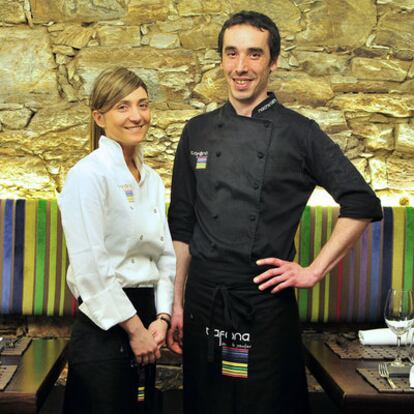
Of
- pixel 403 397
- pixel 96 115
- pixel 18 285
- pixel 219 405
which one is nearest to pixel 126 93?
pixel 96 115

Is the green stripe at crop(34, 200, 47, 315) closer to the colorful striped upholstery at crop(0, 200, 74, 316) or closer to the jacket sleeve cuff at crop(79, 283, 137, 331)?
the colorful striped upholstery at crop(0, 200, 74, 316)

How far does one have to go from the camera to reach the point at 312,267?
2809mm

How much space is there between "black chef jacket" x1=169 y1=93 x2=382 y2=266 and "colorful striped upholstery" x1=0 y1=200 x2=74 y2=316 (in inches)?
48.9

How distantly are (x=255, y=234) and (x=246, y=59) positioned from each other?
634mm

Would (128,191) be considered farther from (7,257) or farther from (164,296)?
(7,257)

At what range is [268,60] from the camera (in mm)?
2773

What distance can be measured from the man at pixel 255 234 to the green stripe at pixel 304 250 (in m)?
1.04

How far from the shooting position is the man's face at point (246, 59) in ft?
8.93

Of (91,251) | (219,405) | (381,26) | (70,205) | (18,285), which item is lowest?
(219,405)

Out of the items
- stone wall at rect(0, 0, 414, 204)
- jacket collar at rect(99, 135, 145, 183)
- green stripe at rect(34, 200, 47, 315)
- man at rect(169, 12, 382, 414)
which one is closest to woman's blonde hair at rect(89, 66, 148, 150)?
jacket collar at rect(99, 135, 145, 183)

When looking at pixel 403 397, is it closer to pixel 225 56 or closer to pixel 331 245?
pixel 331 245

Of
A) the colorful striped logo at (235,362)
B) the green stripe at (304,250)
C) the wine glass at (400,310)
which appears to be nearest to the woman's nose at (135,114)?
the colorful striped logo at (235,362)

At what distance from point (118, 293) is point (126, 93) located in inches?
26.7

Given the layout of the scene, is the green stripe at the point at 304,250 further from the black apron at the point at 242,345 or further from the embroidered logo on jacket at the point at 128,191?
the embroidered logo on jacket at the point at 128,191
